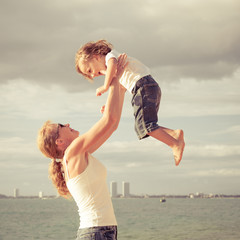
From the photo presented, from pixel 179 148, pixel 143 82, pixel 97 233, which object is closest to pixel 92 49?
pixel 143 82

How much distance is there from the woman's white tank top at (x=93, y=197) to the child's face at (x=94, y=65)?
1.28 m

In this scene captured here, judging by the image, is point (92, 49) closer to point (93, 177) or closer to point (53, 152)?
point (53, 152)

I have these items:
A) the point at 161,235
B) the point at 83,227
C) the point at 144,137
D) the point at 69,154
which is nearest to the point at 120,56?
the point at 144,137

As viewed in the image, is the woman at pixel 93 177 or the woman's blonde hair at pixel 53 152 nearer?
the woman at pixel 93 177

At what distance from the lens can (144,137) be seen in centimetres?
431

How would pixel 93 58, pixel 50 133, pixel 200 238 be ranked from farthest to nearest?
1. pixel 200 238
2. pixel 93 58
3. pixel 50 133

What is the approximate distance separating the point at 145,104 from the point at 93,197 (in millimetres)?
1324

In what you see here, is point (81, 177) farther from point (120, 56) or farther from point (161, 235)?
point (161, 235)

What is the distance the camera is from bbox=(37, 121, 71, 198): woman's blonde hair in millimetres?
3398

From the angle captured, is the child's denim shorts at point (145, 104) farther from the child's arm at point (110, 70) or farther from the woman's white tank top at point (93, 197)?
the woman's white tank top at point (93, 197)

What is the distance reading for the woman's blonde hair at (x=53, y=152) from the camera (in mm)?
3398

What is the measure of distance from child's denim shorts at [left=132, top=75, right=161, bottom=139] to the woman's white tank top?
1095 mm

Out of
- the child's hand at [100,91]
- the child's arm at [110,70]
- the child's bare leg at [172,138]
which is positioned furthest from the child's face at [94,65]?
the child's bare leg at [172,138]

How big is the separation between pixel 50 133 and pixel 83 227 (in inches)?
27.9
